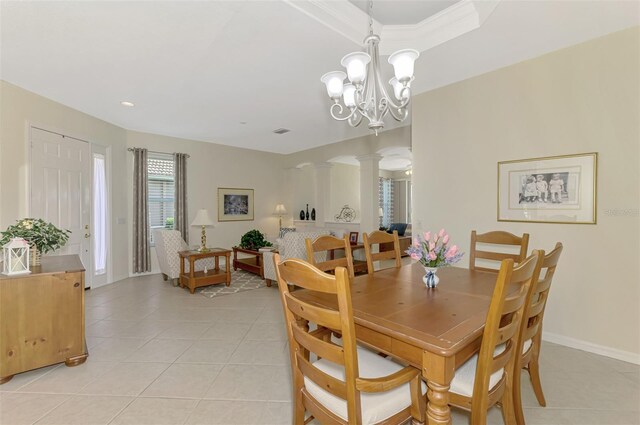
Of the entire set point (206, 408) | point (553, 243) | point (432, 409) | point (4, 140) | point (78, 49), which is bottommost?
point (206, 408)

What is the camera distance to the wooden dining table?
3.95 feet

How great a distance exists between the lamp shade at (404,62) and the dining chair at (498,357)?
1.35 meters

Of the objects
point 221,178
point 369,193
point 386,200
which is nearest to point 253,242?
point 221,178

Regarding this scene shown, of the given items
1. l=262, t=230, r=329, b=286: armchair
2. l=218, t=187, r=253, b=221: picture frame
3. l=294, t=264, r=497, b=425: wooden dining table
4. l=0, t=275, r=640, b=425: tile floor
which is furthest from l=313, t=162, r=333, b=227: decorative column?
l=294, t=264, r=497, b=425: wooden dining table

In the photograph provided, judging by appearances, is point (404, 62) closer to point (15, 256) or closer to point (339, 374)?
point (339, 374)

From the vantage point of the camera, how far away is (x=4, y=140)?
138 inches

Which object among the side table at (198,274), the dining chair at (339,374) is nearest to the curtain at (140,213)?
the side table at (198,274)

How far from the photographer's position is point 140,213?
5723 mm

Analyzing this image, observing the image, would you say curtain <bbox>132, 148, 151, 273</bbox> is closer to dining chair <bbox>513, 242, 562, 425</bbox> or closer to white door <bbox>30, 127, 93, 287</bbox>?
white door <bbox>30, 127, 93, 287</bbox>

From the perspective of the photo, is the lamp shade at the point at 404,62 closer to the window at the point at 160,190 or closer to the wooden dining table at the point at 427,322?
the wooden dining table at the point at 427,322

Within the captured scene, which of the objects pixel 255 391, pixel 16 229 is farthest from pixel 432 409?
pixel 16 229

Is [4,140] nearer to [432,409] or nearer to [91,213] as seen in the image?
[91,213]

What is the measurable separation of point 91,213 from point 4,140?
5.32 ft

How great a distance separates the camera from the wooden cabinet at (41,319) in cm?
227
